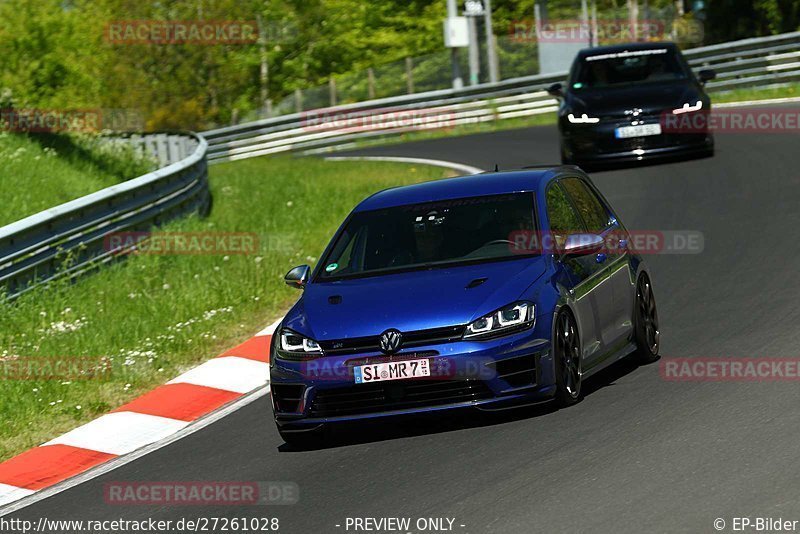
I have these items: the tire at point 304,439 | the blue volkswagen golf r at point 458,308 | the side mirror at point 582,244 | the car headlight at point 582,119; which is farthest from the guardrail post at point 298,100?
the tire at point 304,439

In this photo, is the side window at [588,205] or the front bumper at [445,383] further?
the side window at [588,205]

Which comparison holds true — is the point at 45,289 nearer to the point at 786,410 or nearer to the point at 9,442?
the point at 9,442

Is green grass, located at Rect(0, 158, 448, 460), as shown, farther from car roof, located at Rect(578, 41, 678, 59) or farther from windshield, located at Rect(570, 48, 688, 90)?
car roof, located at Rect(578, 41, 678, 59)

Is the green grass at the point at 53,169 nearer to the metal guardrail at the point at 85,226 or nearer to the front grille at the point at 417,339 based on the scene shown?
the metal guardrail at the point at 85,226

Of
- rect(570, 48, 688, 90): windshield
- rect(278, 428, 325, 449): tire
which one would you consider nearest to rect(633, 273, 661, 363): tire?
Result: rect(278, 428, 325, 449): tire

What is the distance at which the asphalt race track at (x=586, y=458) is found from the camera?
6.65 metres

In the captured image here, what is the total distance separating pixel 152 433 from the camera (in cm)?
1015

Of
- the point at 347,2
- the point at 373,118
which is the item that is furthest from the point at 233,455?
the point at 347,2

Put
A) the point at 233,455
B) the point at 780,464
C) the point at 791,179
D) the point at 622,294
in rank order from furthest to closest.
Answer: the point at 791,179
the point at 622,294
the point at 233,455
the point at 780,464

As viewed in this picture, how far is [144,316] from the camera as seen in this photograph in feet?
46.2

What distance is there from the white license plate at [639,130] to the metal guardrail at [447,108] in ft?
39.8

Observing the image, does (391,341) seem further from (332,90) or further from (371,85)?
(332,90)

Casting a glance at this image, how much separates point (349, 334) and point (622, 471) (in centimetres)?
195

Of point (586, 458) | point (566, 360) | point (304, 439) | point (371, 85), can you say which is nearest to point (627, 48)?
point (566, 360)
